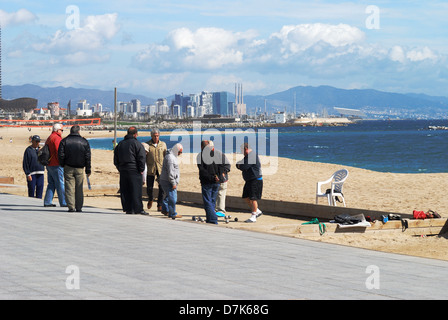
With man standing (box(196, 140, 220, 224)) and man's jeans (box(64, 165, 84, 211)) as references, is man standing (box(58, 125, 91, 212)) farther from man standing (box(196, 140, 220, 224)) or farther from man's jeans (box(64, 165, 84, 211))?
man standing (box(196, 140, 220, 224))

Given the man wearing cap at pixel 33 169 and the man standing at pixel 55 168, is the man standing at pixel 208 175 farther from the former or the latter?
the man wearing cap at pixel 33 169

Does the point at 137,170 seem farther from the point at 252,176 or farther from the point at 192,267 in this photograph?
the point at 192,267

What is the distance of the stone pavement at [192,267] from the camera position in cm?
589

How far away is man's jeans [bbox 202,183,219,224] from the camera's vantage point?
481 inches

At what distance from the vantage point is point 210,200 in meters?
12.3

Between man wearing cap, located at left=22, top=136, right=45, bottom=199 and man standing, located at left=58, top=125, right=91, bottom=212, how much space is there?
322 cm

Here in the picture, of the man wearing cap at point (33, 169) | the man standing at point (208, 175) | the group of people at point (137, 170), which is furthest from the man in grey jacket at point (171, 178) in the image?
the man wearing cap at point (33, 169)

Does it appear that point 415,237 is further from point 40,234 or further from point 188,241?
point 40,234

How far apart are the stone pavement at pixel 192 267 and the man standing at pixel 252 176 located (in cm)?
257

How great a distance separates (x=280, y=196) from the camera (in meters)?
20.2

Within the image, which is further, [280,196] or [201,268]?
[280,196]

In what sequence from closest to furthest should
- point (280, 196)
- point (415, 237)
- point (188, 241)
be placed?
point (188, 241) < point (415, 237) < point (280, 196)
